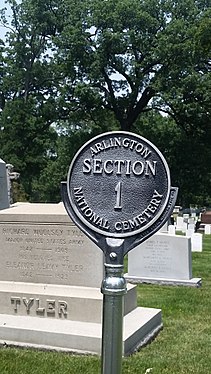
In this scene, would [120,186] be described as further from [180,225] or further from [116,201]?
[180,225]

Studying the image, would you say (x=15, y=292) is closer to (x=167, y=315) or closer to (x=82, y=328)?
(x=82, y=328)

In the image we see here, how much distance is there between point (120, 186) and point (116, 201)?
0.09 metres

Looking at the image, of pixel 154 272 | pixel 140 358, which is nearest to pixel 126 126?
pixel 154 272

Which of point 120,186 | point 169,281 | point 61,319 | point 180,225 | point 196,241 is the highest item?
point 120,186

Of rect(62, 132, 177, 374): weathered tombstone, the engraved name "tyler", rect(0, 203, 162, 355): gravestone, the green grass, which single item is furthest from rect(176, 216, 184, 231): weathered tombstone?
rect(62, 132, 177, 374): weathered tombstone

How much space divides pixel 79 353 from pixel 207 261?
837 cm

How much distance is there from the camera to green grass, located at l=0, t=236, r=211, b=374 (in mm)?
4770

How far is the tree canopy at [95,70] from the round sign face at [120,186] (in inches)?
1042

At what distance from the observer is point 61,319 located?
5715mm

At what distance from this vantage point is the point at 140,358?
5.10 m

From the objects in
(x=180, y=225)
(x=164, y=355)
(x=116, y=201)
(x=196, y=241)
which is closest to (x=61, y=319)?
(x=164, y=355)

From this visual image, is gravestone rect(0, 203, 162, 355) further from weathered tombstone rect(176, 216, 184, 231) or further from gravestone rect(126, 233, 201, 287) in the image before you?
weathered tombstone rect(176, 216, 184, 231)

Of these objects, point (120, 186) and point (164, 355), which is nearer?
point (120, 186)

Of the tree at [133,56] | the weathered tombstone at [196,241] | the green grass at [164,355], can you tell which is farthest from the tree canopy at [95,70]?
the green grass at [164,355]
